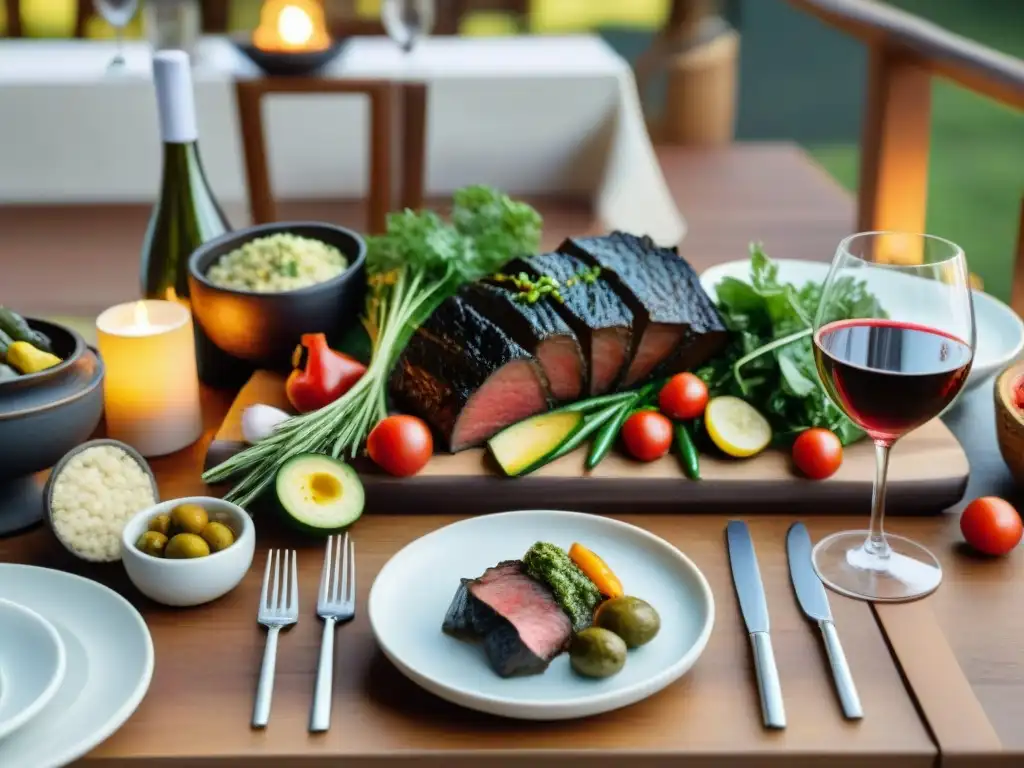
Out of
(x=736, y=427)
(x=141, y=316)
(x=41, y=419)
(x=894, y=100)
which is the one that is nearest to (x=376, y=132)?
(x=894, y=100)

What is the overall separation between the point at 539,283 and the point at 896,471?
0.54 meters

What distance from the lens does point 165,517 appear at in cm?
123

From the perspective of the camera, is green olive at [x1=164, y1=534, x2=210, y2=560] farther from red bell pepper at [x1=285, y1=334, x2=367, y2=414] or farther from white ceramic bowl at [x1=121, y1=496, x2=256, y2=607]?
red bell pepper at [x1=285, y1=334, x2=367, y2=414]

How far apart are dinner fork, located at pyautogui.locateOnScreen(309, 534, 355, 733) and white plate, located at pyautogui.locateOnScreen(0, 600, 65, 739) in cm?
23

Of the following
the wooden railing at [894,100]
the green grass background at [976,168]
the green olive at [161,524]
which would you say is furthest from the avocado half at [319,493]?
the green grass background at [976,168]

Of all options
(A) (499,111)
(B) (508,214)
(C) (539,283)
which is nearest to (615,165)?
(A) (499,111)

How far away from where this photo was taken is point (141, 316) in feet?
5.19

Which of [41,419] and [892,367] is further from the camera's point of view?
[41,419]

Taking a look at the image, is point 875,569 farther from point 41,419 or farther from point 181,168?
point 181,168

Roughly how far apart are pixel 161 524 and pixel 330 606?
0.67 ft

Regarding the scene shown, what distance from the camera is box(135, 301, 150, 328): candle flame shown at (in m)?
1.58

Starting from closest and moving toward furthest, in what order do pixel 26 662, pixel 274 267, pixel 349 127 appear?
pixel 26 662 → pixel 274 267 → pixel 349 127

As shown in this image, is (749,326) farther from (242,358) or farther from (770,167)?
(770,167)

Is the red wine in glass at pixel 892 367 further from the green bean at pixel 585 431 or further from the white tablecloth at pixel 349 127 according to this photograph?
the white tablecloth at pixel 349 127
